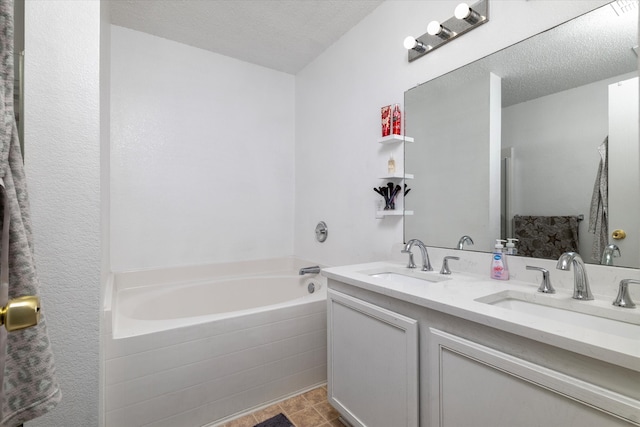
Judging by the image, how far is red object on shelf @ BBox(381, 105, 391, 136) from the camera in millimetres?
1915

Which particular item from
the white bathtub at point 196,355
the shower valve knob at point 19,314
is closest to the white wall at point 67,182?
the white bathtub at point 196,355

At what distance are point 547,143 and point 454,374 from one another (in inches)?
38.3

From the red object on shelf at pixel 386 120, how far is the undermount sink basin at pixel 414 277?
89 cm

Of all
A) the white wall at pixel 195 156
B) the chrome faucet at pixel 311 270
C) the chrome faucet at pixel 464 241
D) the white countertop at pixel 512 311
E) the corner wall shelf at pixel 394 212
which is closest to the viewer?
the white countertop at pixel 512 311

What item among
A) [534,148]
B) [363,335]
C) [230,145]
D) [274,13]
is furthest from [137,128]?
[534,148]

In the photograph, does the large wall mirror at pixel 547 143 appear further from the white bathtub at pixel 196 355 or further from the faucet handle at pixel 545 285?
the white bathtub at pixel 196 355

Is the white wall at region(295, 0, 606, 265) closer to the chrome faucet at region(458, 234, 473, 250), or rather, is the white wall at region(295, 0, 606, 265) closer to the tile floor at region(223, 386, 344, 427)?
the chrome faucet at region(458, 234, 473, 250)

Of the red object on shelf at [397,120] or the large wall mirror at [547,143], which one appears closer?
the large wall mirror at [547,143]

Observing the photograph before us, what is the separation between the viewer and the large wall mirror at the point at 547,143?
3.46 feet

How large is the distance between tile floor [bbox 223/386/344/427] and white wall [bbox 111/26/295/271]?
4.31 feet

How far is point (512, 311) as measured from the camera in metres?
0.89

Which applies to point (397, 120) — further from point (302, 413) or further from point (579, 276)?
point (302, 413)

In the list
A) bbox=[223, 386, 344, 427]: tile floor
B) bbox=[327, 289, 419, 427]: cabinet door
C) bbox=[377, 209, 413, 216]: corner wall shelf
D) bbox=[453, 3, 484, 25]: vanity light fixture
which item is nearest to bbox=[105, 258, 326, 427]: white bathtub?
bbox=[223, 386, 344, 427]: tile floor

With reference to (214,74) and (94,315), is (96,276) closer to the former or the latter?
(94,315)
